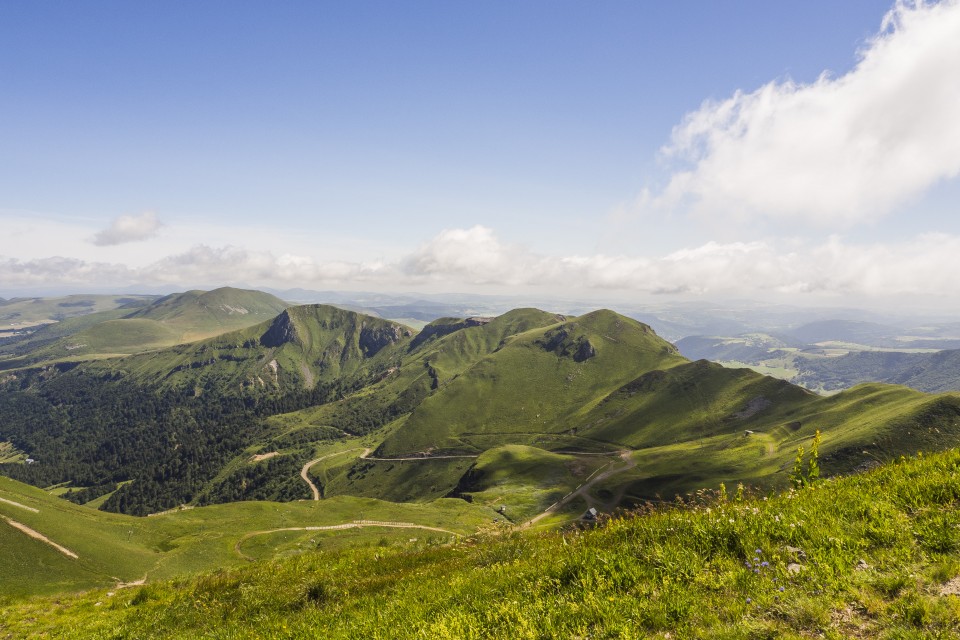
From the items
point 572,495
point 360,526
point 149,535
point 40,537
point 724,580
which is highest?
point 724,580

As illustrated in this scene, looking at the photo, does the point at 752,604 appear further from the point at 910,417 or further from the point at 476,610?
the point at 910,417

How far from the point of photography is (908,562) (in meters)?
7.03

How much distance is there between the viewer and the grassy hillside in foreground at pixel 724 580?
6.33 metres

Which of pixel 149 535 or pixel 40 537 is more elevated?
pixel 40 537

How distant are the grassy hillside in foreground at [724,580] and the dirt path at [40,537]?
219 ft

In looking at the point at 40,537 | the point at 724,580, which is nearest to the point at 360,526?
the point at 40,537

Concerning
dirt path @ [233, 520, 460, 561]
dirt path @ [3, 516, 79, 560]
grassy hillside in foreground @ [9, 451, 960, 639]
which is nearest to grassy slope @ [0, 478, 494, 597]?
dirt path @ [3, 516, 79, 560]

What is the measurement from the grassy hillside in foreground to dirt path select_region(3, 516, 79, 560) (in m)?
66.9

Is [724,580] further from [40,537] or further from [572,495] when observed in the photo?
[572,495]

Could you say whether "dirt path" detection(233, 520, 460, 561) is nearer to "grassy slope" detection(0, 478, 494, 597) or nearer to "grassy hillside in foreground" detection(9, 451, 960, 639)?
"grassy slope" detection(0, 478, 494, 597)

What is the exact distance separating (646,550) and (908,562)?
4176 mm

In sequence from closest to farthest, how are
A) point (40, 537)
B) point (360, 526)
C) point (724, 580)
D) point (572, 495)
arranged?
point (724, 580) → point (40, 537) → point (360, 526) → point (572, 495)

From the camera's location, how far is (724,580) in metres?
7.30

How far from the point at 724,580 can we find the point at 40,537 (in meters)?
85.9
